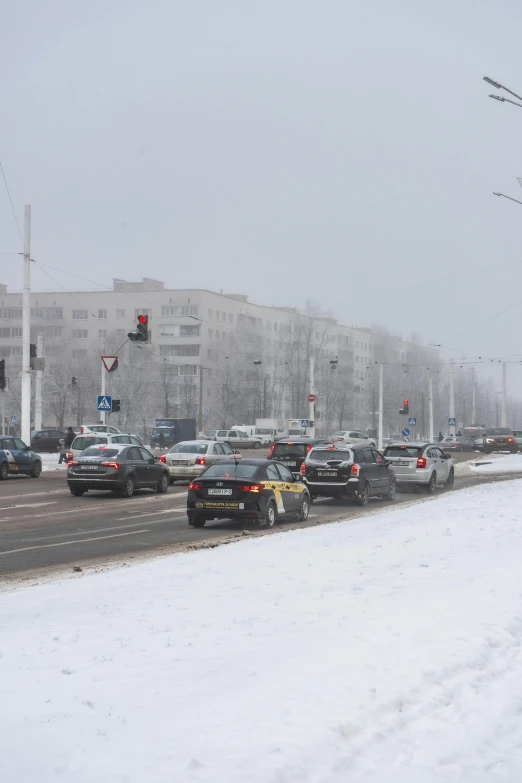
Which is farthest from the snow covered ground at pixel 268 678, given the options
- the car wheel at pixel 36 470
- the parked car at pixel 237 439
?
the parked car at pixel 237 439

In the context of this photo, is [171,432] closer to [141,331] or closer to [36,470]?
[36,470]

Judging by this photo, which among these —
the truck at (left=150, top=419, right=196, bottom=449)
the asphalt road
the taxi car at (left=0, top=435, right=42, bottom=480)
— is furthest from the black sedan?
the truck at (left=150, top=419, right=196, bottom=449)

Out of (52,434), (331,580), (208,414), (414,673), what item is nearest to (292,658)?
(414,673)

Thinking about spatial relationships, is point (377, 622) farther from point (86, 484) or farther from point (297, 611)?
point (86, 484)

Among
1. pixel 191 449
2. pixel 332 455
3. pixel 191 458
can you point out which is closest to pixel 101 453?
pixel 191 458

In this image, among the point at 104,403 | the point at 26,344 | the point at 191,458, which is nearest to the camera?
the point at 191,458

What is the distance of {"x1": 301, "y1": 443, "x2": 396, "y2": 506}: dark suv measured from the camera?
26.2 m

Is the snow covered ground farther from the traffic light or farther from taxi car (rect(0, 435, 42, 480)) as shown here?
taxi car (rect(0, 435, 42, 480))

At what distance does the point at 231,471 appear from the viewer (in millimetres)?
20469

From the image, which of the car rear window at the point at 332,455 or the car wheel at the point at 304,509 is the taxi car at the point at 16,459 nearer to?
the car rear window at the point at 332,455

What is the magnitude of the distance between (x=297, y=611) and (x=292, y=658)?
1.78m

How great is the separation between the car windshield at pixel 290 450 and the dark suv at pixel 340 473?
9.37 meters

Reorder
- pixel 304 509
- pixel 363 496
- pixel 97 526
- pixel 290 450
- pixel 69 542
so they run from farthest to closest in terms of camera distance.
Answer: pixel 290 450
pixel 363 496
pixel 304 509
pixel 97 526
pixel 69 542

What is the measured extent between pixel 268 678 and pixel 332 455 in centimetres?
2053
